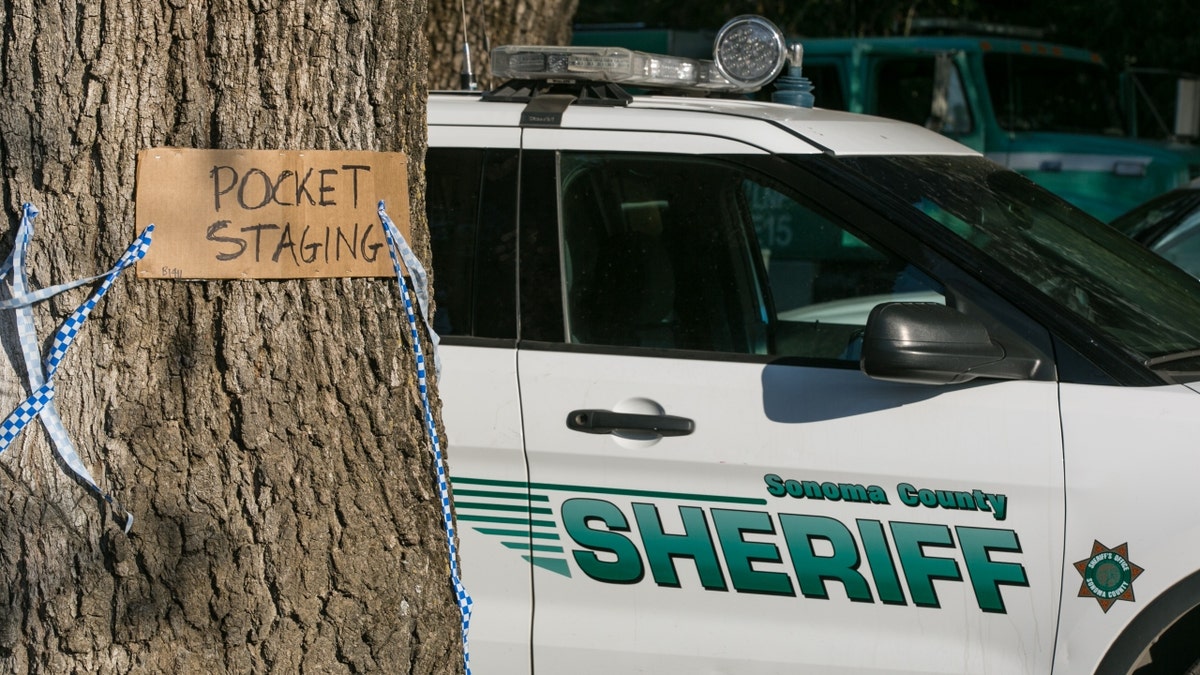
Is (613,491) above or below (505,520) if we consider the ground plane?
above

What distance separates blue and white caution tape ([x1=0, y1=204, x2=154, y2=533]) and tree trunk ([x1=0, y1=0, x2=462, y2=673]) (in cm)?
2

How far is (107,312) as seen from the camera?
7.25 feet

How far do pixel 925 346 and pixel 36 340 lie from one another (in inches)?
65.1

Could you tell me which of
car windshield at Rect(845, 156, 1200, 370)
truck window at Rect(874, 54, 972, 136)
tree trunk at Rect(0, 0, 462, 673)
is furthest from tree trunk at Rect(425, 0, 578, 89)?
truck window at Rect(874, 54, 972, 136)

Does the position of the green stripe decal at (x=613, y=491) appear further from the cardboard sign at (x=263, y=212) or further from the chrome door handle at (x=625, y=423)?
the cardboard sign at (x=263, y=212)

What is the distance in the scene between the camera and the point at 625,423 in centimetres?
311

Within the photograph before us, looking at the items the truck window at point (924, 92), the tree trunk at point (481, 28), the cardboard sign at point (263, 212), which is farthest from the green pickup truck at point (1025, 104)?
the cardboard sign at point (263, 212)

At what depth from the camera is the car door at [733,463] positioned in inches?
118

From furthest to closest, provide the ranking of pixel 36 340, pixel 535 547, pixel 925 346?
pixel 535 547 → pixel 925 346 → pixel 36 340

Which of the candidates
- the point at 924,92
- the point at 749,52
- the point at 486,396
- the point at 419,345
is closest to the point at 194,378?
the point at 419,345

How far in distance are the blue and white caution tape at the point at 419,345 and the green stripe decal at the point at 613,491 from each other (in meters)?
0.59

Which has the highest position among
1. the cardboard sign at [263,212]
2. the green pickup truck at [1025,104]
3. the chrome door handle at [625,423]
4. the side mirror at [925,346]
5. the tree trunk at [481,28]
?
the cardboard sign at [263,212]

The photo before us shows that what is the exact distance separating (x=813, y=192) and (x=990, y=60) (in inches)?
304

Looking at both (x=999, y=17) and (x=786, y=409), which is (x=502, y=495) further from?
(x=999, y=17)
